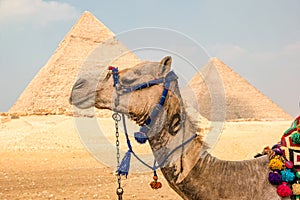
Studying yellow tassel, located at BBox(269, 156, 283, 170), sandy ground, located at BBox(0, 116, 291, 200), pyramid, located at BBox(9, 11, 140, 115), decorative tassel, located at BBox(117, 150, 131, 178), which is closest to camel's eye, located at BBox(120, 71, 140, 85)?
sandy ground, located at BBox(0, 116, 291, 200)

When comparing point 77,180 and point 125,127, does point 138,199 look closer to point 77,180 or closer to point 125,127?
point 77,180

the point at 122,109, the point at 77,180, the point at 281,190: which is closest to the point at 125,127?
the point at 122,109

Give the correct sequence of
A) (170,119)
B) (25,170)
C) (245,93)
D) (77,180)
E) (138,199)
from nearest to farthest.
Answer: (170,119) → (138,199) → (77,180) → (25,170) → (245,93)

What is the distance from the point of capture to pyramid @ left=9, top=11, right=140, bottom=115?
296 feet

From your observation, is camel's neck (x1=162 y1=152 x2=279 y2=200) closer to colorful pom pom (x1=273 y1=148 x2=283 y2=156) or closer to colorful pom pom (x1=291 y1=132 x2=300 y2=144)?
colorful pom pom (x1=273 y1=148 x2=283 y2=156)

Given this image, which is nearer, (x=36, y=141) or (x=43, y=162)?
(x=43, y=162)

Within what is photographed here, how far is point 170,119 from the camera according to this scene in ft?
8.61

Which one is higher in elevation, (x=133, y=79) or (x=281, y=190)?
(x=133, y=79)

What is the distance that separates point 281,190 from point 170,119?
0.77 metres

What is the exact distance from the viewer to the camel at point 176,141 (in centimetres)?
260

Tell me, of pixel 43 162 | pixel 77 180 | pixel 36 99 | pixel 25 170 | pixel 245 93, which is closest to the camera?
pixel 77 180

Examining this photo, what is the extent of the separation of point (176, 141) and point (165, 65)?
0.45m

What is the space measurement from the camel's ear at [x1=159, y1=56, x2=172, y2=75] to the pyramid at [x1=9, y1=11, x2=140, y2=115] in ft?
253

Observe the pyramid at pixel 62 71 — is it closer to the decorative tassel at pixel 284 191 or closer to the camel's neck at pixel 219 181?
the camel's neck at pixel 219 181
